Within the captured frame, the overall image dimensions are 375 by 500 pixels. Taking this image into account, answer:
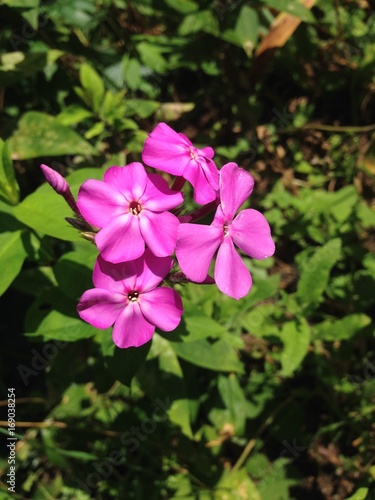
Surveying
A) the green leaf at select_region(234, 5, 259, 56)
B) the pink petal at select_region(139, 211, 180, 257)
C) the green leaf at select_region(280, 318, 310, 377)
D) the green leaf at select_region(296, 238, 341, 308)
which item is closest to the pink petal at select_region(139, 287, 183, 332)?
the pink petal at select_region(139, 211, 180, 257)

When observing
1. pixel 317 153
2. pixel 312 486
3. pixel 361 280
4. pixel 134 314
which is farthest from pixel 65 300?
pixel 317 153

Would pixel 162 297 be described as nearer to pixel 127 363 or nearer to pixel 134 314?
pixel 134 314

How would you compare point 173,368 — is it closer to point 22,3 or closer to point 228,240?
point 228,240

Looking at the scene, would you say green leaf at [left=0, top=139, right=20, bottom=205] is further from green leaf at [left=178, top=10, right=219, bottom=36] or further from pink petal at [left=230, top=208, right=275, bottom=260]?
green leaf at [left=178, top=10, right=219, bottom=36]

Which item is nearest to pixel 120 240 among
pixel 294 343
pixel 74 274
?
pixel 74 274

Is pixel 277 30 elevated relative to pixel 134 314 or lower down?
elevated

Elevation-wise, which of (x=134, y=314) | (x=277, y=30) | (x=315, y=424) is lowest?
(x=315, y=424)
